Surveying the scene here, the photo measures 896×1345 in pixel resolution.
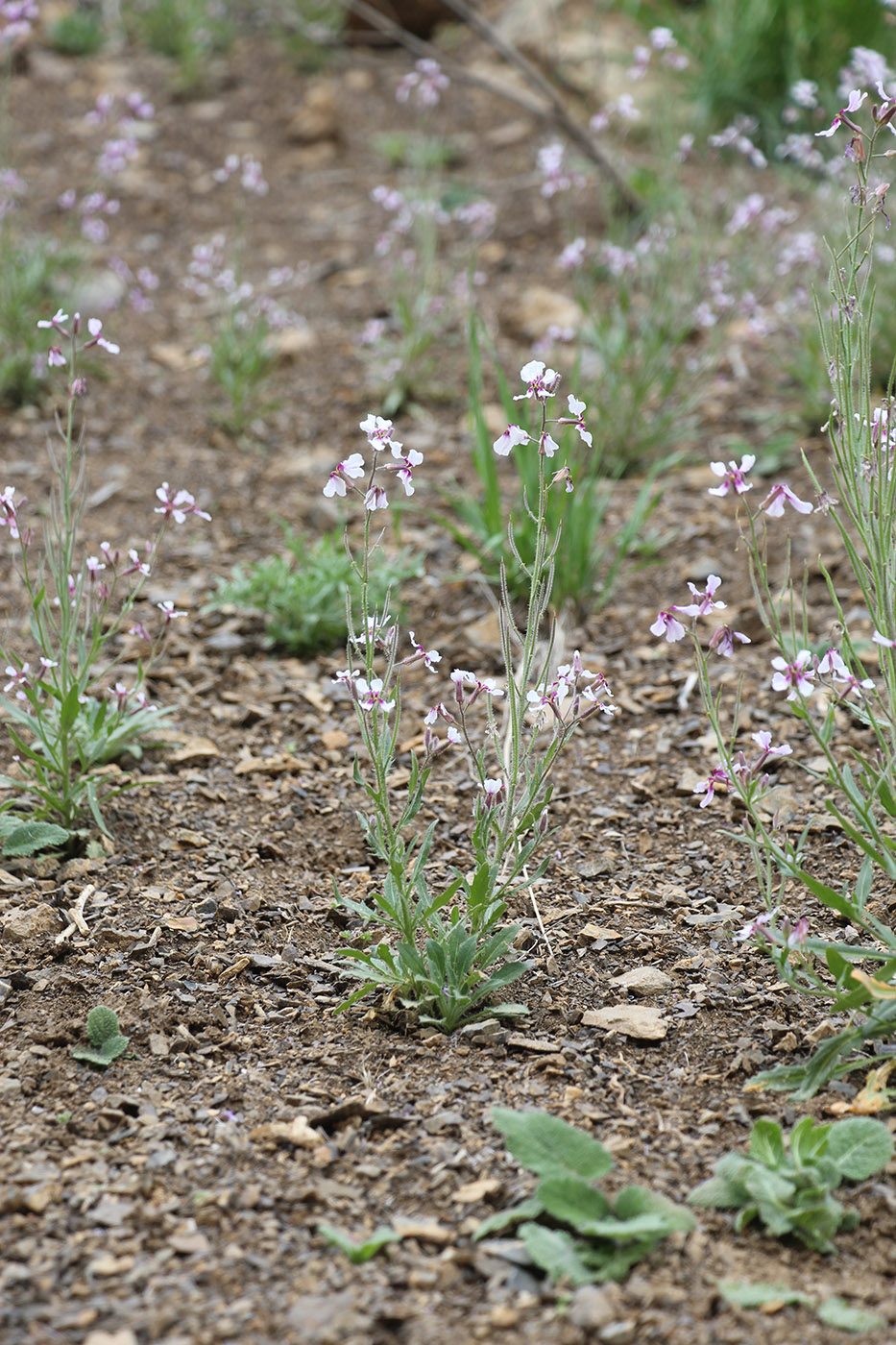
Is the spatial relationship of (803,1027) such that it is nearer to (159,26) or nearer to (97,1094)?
(97,1094)

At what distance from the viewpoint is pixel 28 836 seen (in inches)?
101

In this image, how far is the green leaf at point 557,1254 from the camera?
5.36ft

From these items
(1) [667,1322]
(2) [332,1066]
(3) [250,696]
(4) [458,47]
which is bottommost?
(3) [250,696]

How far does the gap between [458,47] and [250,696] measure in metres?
6.34

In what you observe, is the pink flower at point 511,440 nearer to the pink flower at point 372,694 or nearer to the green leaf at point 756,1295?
the pink flower at point 372,694

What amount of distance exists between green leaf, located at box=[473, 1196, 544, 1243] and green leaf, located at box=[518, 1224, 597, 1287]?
0.03m

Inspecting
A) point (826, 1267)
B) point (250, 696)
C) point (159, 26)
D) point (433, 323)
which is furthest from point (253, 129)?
point (826, 1267)

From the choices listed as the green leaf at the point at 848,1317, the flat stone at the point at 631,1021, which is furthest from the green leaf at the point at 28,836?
the green leaf at the point at 848,1317

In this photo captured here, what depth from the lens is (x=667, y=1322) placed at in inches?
61.9

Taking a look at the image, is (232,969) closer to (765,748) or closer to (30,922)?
(30,922)

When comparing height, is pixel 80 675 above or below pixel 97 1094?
above

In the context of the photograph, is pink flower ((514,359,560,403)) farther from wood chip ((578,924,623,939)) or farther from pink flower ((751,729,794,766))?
wood chip ((578,924,623,939))

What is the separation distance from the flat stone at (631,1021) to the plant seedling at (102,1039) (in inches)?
32.2

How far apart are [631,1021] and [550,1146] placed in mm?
420
